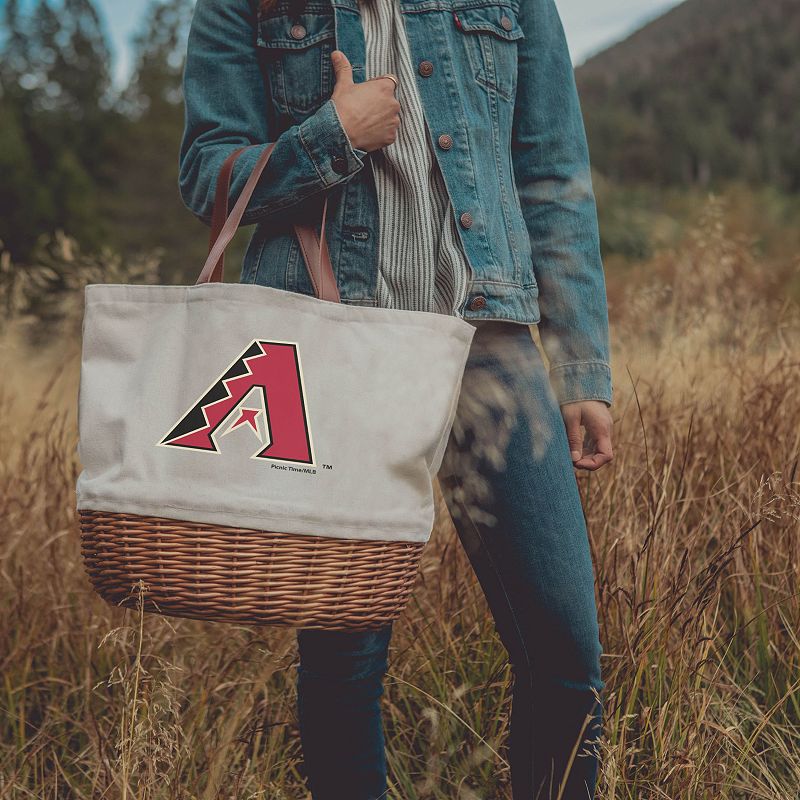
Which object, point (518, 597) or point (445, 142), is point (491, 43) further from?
point (518, 597)

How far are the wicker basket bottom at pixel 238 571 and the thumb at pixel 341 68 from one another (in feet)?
2.18

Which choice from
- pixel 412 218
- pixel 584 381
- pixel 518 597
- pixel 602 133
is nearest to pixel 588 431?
pixel 584 381

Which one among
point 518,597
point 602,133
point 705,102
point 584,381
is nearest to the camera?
point 518,597

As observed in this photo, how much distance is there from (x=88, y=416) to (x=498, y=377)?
60 cm

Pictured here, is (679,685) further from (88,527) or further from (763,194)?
(763,194)

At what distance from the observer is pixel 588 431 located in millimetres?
1460

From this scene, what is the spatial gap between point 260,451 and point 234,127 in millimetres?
552

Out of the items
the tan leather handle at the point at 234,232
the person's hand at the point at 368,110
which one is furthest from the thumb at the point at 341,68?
the tan leather handle at the point at 234,232

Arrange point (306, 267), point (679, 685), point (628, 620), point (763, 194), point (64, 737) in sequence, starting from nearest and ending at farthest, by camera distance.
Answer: point (306, 267) → point (679, 685) → point (628, 620) → point (64, 737) → point (763, 194)

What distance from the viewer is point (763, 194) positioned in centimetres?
2358

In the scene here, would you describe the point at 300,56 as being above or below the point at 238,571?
above

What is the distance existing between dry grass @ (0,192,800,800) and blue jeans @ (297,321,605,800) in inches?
3.9

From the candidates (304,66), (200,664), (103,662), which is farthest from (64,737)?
(304,66)

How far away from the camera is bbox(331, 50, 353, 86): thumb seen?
128 centimetres
